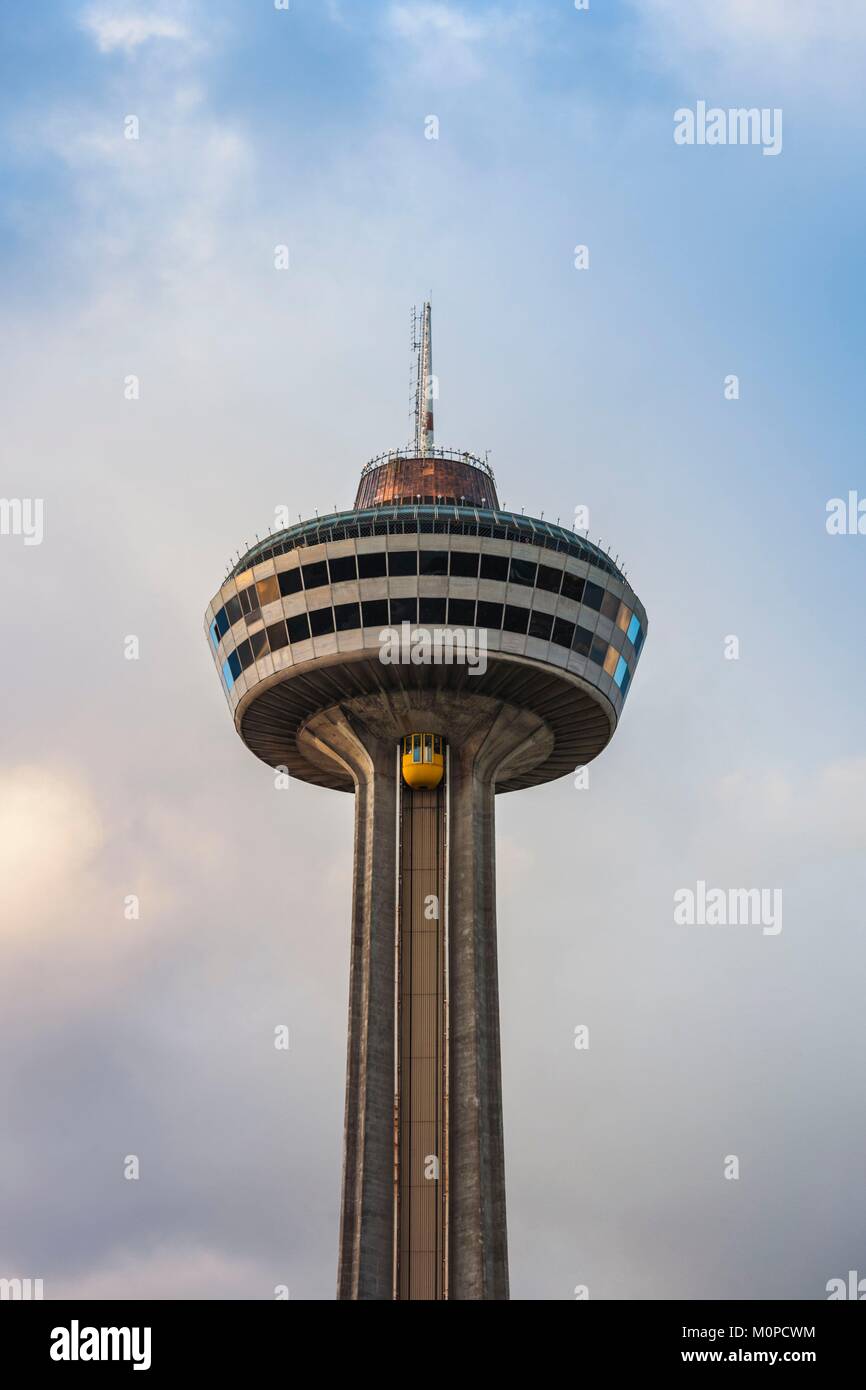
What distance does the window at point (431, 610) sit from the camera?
266 feet

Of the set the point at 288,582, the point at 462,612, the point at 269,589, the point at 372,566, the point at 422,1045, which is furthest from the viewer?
the point at 269,589

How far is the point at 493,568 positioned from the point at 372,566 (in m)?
6.20

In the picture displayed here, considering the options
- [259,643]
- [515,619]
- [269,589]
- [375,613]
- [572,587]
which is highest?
[269,589]

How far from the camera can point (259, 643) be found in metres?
84.4

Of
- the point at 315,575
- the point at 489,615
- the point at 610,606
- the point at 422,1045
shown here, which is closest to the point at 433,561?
the point at 489,615

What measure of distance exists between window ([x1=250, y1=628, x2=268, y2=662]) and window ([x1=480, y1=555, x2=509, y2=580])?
12.0 meters

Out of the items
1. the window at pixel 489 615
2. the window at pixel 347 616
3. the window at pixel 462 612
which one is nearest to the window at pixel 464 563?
the window at pixel 462 612

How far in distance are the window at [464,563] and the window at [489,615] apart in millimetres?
1603

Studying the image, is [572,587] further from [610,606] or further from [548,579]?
[610,606]

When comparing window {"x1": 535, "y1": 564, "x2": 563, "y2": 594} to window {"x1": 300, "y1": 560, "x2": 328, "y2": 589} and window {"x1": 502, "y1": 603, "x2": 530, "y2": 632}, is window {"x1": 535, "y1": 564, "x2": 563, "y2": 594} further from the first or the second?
window {"x1": 300, "y1": 560, "x2": 328, "y2": 589}

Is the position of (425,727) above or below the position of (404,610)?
below

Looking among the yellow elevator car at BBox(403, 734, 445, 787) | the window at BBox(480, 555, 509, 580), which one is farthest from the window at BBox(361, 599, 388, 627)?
the yellow elevator car at BBox(403, 734, 445, 787)
